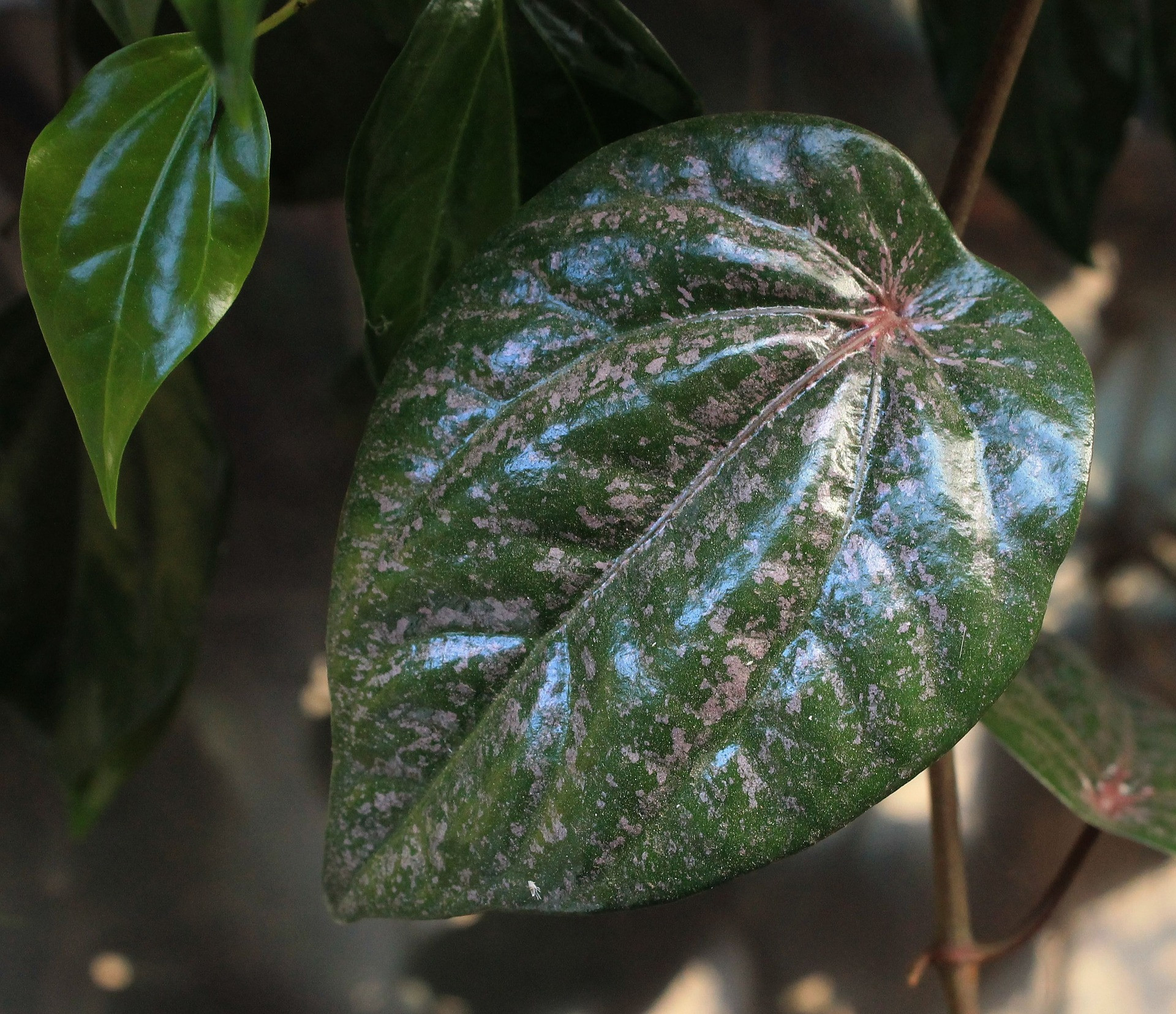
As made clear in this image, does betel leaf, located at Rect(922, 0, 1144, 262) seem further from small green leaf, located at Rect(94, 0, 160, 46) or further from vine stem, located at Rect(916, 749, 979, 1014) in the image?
small green leaf, located at Rect(94, 0, 160, 46)

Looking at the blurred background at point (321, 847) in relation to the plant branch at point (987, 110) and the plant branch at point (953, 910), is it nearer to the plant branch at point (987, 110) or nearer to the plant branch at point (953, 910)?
the plant branch at point (953, 910)

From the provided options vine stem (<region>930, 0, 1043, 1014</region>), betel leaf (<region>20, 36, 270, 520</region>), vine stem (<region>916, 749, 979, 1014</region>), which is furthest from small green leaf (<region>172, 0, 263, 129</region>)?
vine stem (<region>916, 749, 979, 1014</region>)

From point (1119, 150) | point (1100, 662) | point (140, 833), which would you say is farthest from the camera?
point (1100, 662)

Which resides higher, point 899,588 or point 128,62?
point 128,62

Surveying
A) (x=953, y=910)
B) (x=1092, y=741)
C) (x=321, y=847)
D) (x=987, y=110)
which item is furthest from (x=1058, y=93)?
(x=321, y=847)

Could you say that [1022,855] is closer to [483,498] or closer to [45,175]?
[483,498]

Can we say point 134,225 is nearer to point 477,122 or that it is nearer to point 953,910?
point 477,122

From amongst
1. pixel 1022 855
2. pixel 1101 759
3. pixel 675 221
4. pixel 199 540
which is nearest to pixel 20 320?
pixel 199 540
